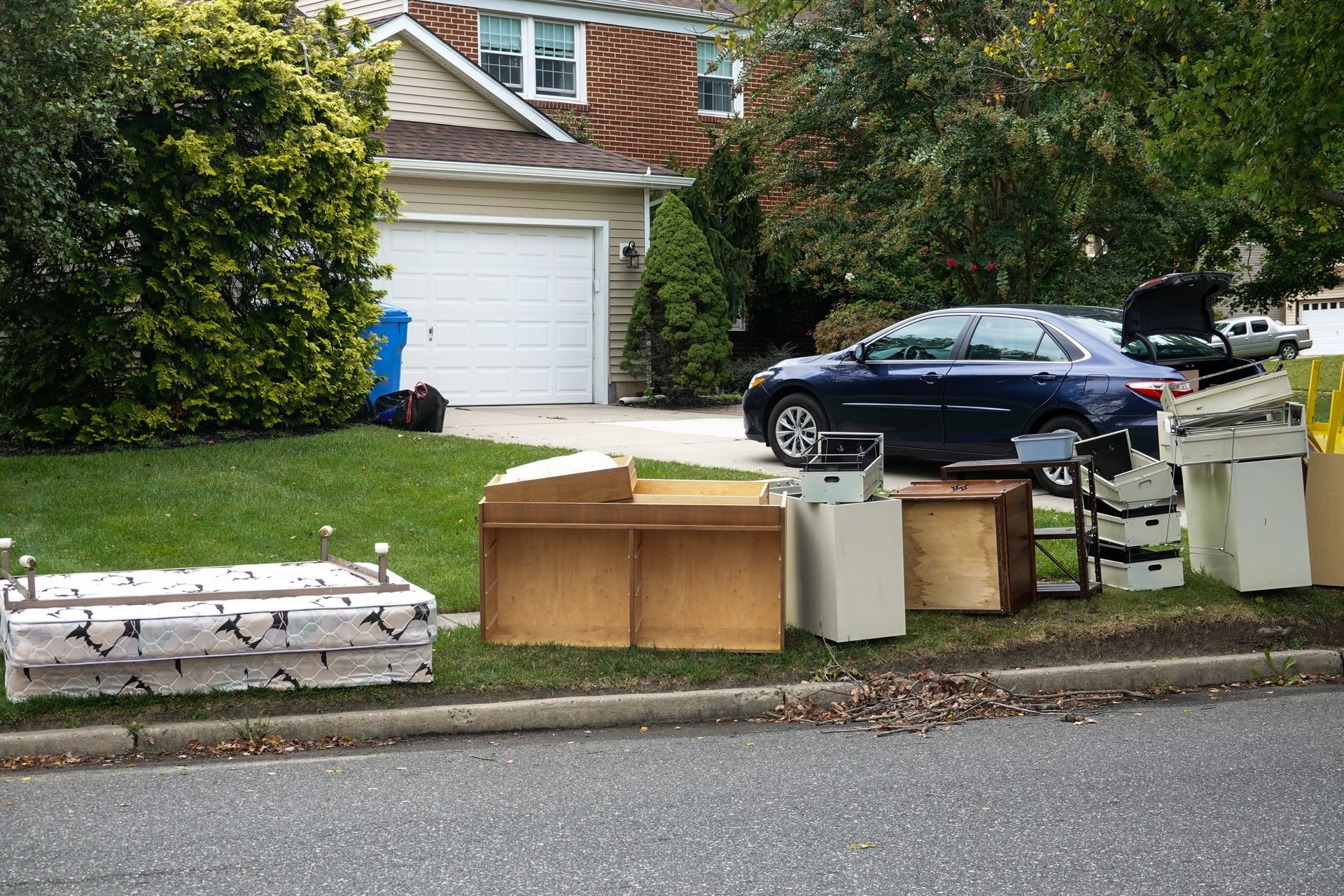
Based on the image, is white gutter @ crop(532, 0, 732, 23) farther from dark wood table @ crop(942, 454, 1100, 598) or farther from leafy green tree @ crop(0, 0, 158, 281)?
dark wood table @ crop(942, 454, 1100, 598)

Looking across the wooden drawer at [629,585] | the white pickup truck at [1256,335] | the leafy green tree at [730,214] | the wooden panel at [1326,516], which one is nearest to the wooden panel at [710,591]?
the wooden drawer at [629,585]

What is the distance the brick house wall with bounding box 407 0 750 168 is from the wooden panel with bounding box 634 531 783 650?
16073mm

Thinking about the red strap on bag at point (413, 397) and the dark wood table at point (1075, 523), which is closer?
the dark wood table at point (1075, 523)

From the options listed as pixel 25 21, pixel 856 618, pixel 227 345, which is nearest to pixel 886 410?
pixel 856 618

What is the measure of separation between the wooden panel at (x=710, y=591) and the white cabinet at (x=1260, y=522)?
8.70 feet

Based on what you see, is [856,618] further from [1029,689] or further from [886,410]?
[886,410]

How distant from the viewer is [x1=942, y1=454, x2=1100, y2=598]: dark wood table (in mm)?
7434

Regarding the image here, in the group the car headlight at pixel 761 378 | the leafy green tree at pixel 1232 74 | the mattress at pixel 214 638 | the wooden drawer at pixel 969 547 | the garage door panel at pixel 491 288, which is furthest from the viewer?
the garage door panel at pixel 491 288

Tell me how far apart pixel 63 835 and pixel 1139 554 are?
18.6ft

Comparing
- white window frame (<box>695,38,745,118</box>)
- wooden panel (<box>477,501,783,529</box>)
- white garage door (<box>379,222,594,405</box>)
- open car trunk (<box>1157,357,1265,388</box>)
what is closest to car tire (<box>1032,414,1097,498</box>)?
open car trunk (<box>1157,357,1265,388</box>)

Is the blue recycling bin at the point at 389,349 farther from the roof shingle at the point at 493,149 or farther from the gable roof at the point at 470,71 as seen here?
the gable roof at the point at 470,71

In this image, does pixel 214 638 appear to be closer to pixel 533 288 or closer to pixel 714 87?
pixel 533 288

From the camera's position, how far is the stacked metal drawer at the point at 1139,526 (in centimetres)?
738

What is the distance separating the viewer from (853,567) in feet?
22.1
